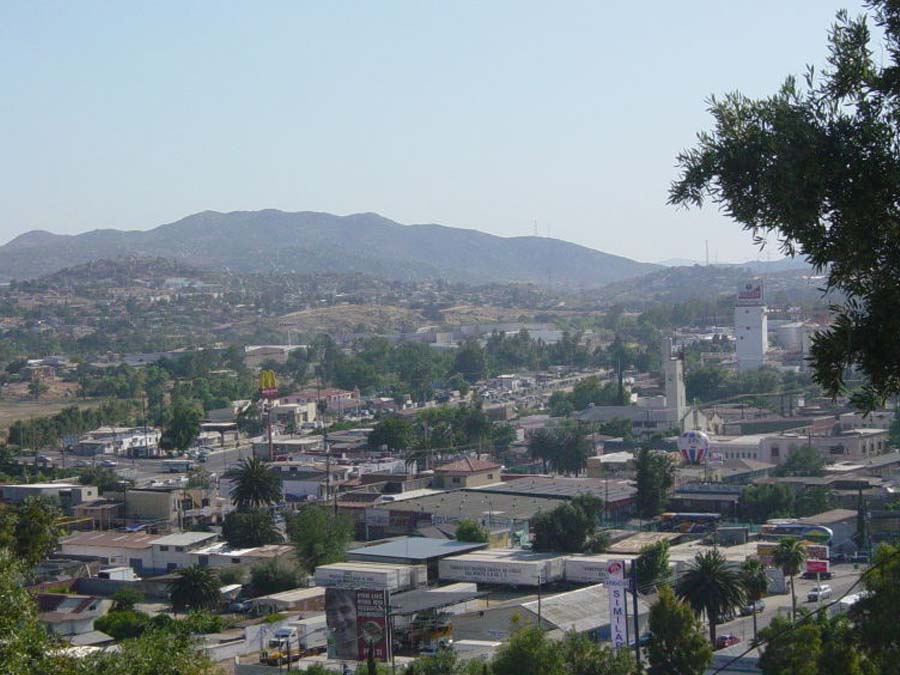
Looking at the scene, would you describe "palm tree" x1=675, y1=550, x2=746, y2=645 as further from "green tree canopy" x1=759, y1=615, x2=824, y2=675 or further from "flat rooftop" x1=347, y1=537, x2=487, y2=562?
"flat rooftop" x1=347, y1=537, x2=487, y2=562

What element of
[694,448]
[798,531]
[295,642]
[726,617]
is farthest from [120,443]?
[726,617]

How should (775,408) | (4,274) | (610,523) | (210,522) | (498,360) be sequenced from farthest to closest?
(4,274)
(498,360)
(775,408)
(210,522)
(610,523)

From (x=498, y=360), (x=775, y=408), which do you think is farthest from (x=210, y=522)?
(x=498, y=360)

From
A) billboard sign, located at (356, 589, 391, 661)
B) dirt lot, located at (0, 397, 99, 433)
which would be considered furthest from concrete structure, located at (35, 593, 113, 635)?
dirt lot, located at (0, 397, 99, 433)

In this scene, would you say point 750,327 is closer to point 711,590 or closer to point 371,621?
point 711,590

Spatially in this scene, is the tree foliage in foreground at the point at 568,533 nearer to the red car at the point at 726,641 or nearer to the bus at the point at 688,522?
the bus at the point at 688,522

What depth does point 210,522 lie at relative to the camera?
27.0m

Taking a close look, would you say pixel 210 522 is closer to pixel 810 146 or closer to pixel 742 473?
pixel 742 473

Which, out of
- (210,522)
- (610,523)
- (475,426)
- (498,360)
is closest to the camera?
(610,523)

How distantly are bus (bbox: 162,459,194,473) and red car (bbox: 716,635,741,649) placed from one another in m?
20.1

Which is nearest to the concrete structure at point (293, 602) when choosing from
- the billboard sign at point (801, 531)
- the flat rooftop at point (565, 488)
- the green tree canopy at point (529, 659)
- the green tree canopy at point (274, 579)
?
the green tree canopy at point (274, 579)

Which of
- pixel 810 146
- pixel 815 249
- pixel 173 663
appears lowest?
pixel 173 663

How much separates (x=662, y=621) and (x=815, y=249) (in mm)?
9748

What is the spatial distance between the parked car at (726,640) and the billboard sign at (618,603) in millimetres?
1431
